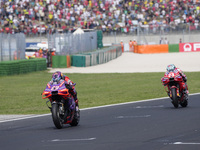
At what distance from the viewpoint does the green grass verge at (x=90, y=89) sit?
1670 cm

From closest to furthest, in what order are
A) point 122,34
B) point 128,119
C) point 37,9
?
point 128,119
point 37,9
point 122,34

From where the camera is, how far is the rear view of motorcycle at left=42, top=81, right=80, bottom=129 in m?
9.68

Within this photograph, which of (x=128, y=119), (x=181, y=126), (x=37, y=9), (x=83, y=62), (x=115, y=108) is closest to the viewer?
(x=181, y=126)

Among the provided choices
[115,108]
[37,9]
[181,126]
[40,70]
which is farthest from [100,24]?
[181,126]

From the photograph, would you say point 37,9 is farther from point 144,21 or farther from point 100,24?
point 144,21

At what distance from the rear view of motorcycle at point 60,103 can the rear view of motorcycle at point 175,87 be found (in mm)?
3670

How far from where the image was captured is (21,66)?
30.3 m

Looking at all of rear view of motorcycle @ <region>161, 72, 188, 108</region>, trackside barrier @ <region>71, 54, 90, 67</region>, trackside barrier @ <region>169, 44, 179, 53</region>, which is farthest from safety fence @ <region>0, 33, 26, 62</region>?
trackside barrier @ <region>169, 44, 179, 53</region>

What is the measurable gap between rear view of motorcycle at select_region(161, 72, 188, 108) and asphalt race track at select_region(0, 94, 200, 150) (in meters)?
0.29

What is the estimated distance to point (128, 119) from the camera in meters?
11.4

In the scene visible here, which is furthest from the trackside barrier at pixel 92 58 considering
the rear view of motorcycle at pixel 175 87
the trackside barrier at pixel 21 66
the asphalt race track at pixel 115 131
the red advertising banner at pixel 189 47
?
the rear view of motorcycle at pixel 175 87

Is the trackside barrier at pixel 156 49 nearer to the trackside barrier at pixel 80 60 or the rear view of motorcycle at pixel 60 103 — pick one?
the trackside barrier at pixel 80 60

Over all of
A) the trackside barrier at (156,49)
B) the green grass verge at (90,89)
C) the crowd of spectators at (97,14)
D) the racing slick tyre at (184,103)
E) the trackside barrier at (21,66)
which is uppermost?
the crowd of spectators at (97,14)

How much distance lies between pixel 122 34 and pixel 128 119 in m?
42.6
